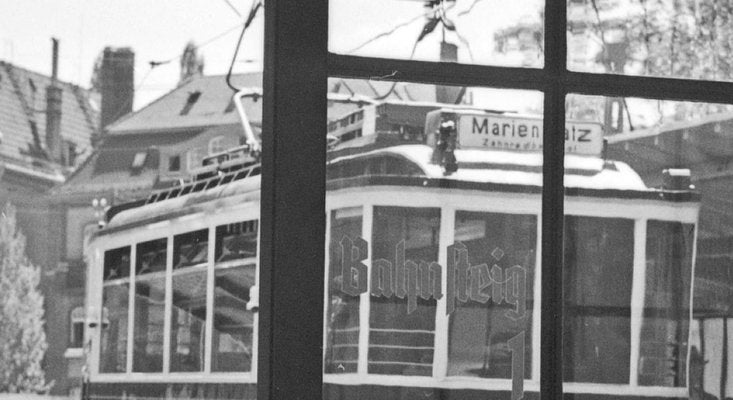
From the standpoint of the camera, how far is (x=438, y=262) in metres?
2.29

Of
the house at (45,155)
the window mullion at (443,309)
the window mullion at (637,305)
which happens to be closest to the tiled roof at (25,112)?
the house at (45,155)

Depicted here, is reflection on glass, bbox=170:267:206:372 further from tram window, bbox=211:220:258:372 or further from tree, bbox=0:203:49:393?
tree, bbox=0:203:49:393

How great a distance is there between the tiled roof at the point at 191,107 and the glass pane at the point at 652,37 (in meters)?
0.85

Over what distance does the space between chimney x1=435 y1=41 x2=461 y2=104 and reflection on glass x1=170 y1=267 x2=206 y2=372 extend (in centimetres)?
203

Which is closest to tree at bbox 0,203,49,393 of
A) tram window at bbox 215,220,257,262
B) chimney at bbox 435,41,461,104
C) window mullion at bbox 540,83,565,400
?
tram window at bbox 215,220,257,262

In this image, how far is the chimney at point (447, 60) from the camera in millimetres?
2252

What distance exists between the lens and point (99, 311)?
12.1 feet

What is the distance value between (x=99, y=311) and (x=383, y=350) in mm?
1678

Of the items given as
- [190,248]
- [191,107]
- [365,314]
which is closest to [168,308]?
[190,248]

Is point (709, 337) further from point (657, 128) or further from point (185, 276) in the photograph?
point (185, 276)

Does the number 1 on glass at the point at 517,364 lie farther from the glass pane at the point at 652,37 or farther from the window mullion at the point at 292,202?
A: the glass pane at the point at 652,37

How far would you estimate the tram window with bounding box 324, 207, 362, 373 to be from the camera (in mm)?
2193

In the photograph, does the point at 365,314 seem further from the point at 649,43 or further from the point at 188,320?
the point at 188,320

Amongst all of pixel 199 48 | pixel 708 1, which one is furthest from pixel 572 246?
pixel 199 48
